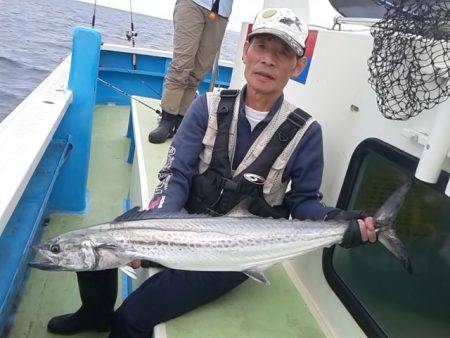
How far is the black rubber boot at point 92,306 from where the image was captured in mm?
2225

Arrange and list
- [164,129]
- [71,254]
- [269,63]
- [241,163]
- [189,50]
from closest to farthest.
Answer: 1. [71,254]
2. [269,63]
3. [241,163]
4. [189,50]
5. [164,129]

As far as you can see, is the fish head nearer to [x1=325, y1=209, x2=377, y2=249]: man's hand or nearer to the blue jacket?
the blue jacket

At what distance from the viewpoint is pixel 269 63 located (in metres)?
2.29

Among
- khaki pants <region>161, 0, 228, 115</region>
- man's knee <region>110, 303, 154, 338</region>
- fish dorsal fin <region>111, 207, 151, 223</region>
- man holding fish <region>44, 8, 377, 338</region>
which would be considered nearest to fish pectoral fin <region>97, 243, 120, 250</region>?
fish dorsal fin <region>111, 207, 151, 223</region>

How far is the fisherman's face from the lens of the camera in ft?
7.53

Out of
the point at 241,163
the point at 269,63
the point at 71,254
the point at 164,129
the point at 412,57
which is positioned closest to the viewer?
the point at 412,57

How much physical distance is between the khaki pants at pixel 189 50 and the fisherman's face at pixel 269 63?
68.0 inches

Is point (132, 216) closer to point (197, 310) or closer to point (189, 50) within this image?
point (197, 310)

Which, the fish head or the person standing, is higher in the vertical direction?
the person standing

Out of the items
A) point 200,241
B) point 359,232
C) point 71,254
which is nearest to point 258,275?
point 200,241

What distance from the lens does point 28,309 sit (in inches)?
104

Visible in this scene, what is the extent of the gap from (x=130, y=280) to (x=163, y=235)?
118 cm

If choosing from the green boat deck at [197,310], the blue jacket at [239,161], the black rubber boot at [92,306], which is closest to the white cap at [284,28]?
the blue jacket at [239,161]

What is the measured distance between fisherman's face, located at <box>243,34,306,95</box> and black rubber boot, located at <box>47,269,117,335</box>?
133 cm
